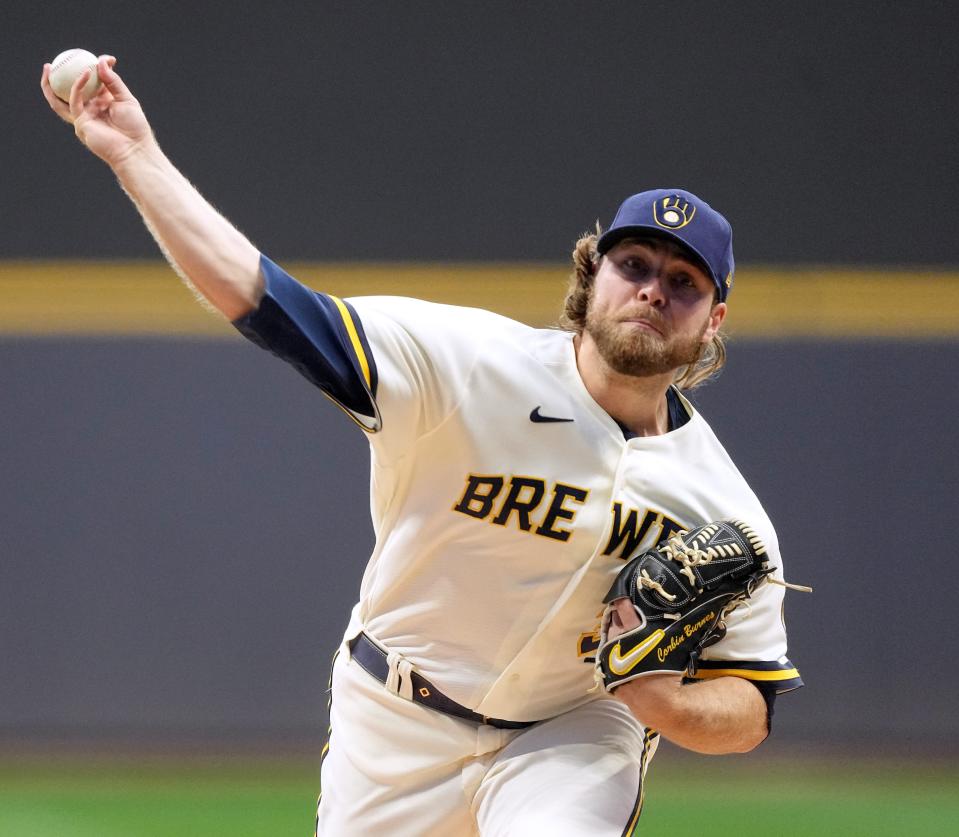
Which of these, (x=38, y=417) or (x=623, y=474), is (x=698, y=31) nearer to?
(x=38, y=417)

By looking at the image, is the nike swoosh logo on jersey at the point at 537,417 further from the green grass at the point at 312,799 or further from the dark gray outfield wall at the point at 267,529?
the dark gray outfield wall at the point at 267,529

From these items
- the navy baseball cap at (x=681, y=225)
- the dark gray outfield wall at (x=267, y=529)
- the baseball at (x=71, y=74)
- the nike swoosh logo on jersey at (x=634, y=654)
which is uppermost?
the baseball at (x=71, y=74)

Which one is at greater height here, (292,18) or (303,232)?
(292,18)

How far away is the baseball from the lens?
1.97 meters

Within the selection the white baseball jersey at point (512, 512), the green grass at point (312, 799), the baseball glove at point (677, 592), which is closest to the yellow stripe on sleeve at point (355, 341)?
the white baseball jersey at point (512, 512)

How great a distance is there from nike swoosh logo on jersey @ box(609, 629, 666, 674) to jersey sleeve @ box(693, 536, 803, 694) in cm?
30

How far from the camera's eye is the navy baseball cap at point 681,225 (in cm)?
247

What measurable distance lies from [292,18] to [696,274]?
14.1 ft

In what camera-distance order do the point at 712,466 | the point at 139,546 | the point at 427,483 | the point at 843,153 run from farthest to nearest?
the point at 843,153
the point at 139,546
the point at 712,466
the point at 427,483

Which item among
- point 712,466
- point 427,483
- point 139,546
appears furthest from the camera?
point 139,546

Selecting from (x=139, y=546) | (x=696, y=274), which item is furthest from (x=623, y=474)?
(x=139, y=546)

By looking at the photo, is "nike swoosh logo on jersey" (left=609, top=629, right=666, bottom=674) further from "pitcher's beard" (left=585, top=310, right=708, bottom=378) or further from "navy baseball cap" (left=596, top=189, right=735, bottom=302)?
"navy baseball cap" (left=596, top=189, right=735, bottom=302)

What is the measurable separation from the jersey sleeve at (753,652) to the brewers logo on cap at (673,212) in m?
0.66

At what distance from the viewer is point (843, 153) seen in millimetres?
6172
